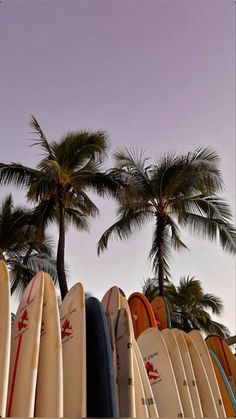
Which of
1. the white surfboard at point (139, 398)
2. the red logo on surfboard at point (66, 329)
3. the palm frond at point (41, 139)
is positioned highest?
the palm frond at point (41, 139)

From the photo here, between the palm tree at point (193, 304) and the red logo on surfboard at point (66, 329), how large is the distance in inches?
651

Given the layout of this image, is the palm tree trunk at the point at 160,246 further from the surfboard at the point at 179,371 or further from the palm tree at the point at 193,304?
the surfboard at the point at 179,371

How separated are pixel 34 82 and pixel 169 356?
6.90 metres

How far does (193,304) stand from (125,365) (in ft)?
68.4

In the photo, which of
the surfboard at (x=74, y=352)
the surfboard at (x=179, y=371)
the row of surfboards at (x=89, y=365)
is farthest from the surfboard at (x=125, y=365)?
the surfboard at (x=179, y=371)

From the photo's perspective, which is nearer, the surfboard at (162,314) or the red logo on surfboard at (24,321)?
the red logo on surfboard at (24,321)

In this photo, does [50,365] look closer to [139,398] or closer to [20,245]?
[139,398]

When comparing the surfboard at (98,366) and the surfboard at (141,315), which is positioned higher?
the surfboard at (141,315)

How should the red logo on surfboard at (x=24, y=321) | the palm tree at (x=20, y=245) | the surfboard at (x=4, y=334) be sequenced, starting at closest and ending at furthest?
the surfboard at (x=4, y=334), the red logo on surfboard at (x=24, y=321), the palm tree at (x=20, y=245)

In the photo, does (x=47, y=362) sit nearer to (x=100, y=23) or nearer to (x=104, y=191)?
(x=100, y=23)

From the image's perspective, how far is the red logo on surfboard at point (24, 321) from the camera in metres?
1.82

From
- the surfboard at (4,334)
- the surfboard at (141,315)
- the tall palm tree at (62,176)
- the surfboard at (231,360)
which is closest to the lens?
the surfboard at (4,334)

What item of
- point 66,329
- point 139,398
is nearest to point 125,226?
point 66,329

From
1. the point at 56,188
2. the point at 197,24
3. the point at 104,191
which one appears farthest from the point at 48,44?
the point at 104,191
